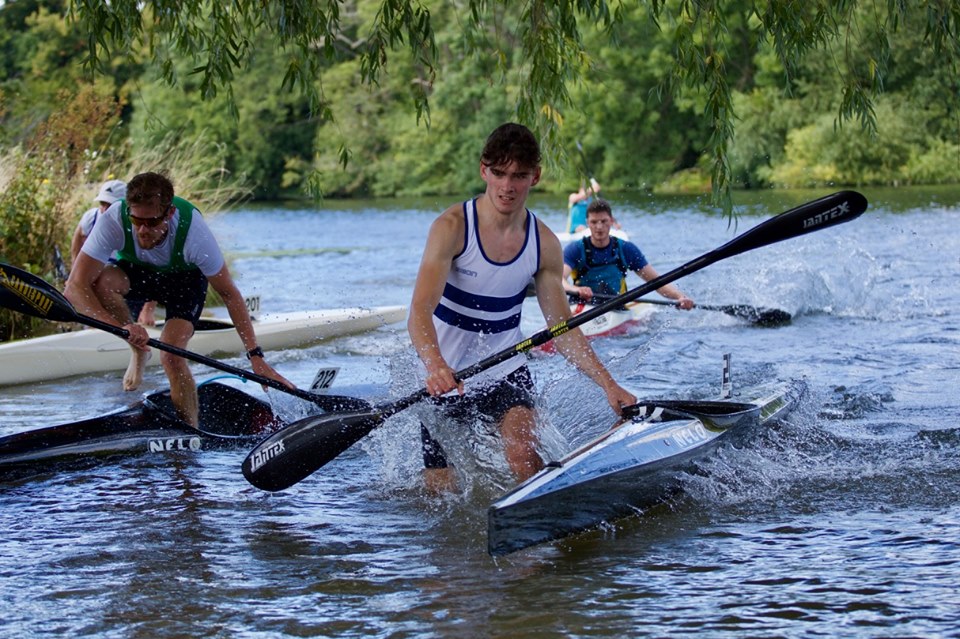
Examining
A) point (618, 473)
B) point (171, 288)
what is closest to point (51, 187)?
point (171, 288)

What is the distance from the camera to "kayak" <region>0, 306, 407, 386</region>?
892 centimetres

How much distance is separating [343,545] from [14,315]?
6146mm

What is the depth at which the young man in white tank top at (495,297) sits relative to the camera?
14.1 ft

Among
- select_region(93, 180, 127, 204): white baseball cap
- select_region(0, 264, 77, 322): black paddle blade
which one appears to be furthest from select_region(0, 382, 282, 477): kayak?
select_region(93, 180, 127, 204): white baseball cap

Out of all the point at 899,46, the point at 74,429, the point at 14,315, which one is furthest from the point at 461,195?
the point at 74,429

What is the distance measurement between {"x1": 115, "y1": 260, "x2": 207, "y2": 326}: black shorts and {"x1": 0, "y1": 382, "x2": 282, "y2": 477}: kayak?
0.58m

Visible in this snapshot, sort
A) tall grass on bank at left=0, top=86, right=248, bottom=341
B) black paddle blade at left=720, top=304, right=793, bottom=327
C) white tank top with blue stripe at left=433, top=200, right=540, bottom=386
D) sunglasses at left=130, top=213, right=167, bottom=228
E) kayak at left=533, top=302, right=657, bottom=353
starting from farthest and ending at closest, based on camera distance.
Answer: black paddle blade at left=720, top=304, right=793, bottom=327 → kayak at left=533, top=302, right=657, bottom=353 → tall grass on bank at left=0, top=86, right=248, bottom=341 → sunglasses at left=130, top=213, right=167, bottom=228 → white tank top with blue stripe at left=433, top=200, right=540, bottom=386

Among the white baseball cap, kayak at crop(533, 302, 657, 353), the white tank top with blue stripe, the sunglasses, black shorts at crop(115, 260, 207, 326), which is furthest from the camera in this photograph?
kayak at crop(533, 302, 657, 353)

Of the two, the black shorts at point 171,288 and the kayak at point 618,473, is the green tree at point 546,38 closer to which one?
the black shorts at point 171,288

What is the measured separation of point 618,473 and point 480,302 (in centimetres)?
86

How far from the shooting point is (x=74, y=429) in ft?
20.3

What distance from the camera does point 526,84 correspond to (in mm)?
6453

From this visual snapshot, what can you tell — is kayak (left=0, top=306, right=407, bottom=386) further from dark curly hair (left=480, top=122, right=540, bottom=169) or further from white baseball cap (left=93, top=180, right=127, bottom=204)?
dark curly hair (left=480, top=122, right=540, bottom=169)

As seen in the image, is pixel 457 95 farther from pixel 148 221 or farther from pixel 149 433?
pixel 148 221
